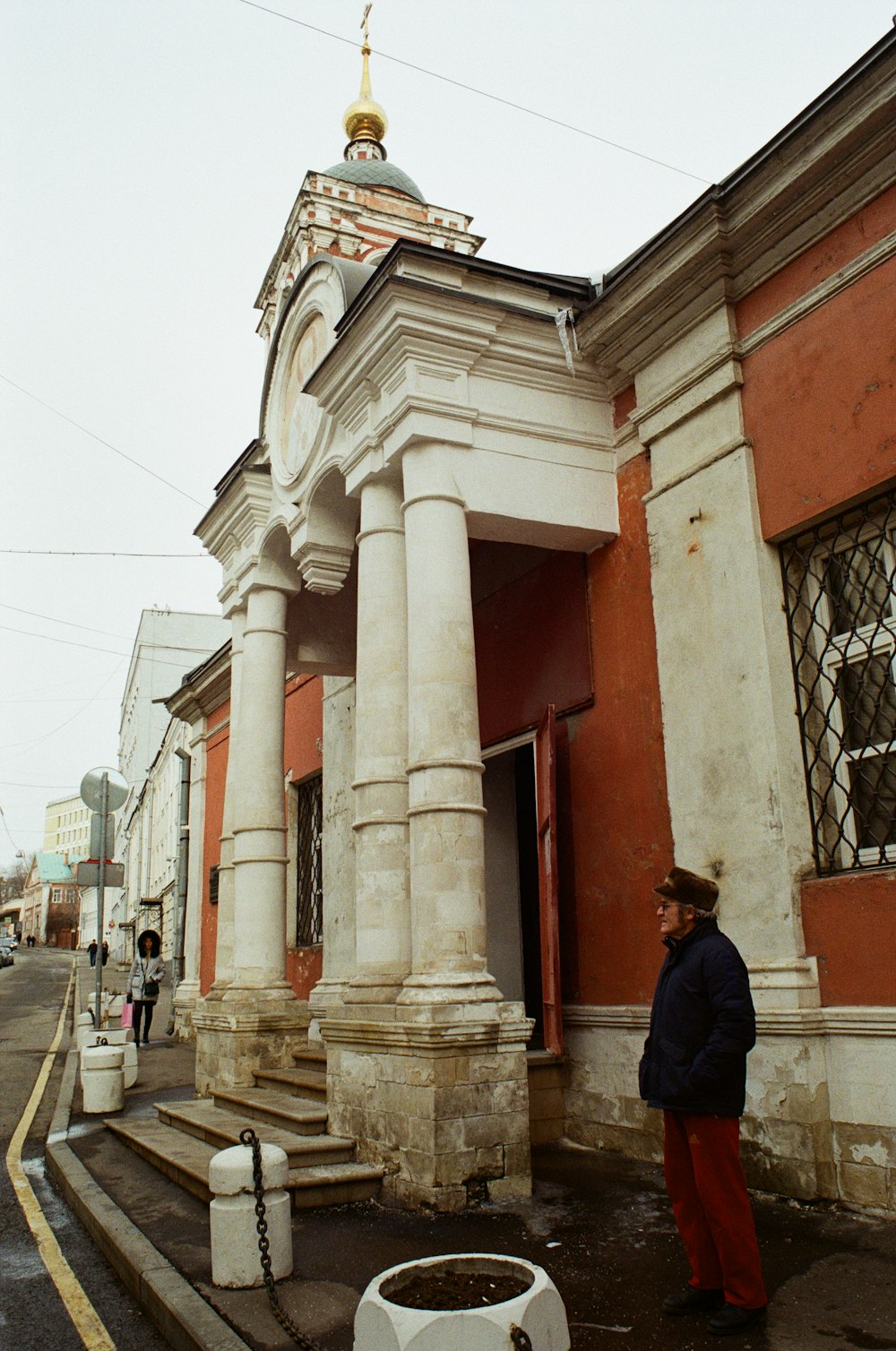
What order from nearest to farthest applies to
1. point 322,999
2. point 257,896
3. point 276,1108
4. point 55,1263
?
point 55,1263
point 276,1108
point 257,896
point 322,999

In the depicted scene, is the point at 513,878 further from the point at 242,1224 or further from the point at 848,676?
the point at 242,1224

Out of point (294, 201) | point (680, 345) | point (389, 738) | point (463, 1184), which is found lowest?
point (463, 1184)

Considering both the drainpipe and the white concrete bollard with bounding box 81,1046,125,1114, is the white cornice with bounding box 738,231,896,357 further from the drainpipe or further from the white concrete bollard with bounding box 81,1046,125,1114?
the drainpipe

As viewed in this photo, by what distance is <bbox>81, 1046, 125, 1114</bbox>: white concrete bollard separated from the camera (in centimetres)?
1034

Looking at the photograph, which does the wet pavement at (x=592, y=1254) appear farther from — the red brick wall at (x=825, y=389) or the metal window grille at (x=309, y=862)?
the metal window grille at (x=309, y=862)

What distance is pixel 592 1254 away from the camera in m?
5.00

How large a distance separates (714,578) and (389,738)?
259cm

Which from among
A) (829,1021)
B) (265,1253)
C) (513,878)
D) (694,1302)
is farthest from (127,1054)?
(694,1302)

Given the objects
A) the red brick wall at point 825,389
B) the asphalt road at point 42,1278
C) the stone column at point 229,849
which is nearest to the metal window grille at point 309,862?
the stone column at point 229,849

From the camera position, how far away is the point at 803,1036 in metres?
5.91

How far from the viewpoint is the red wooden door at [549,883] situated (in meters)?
8.03

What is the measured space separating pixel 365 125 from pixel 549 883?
62.7 ft

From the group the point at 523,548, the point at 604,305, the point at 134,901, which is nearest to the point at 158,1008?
the point at 523,548

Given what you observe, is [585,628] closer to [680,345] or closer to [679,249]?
[680,345]
